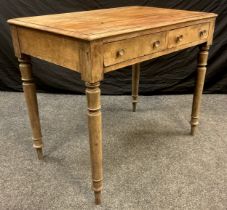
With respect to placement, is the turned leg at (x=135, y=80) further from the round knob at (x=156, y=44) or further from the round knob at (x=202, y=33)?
the round knob at (x=156, y=44)

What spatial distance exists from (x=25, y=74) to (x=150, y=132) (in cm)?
87

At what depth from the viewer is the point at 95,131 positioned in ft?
3.66

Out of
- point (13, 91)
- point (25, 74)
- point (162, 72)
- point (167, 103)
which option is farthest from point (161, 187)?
point (13, 91)

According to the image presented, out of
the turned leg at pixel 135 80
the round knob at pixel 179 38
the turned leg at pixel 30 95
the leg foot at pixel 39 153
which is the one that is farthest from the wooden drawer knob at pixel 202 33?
the leg foot at pixel 39 153

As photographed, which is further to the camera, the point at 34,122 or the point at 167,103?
the point at 167,103

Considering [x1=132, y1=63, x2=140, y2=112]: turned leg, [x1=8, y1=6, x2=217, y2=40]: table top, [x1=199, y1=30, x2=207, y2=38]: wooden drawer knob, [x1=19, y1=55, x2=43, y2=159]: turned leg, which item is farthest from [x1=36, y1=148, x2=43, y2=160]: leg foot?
[x1=199, y1=30, x2=207, y2=38]: wooden drawer knob

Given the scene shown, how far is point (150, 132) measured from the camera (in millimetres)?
1825

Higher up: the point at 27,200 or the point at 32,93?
the point at 32,93

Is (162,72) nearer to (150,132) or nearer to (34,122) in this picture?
(150,132)

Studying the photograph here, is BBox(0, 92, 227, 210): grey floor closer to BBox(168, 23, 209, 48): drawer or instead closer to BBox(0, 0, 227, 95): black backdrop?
BBox(0, 0, 227, 95): black backdrop

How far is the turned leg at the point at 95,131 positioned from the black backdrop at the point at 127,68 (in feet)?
3.99

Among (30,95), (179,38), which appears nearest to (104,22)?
(179,38)

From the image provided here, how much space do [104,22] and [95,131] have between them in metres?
0.45

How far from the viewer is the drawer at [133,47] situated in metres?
1.04
